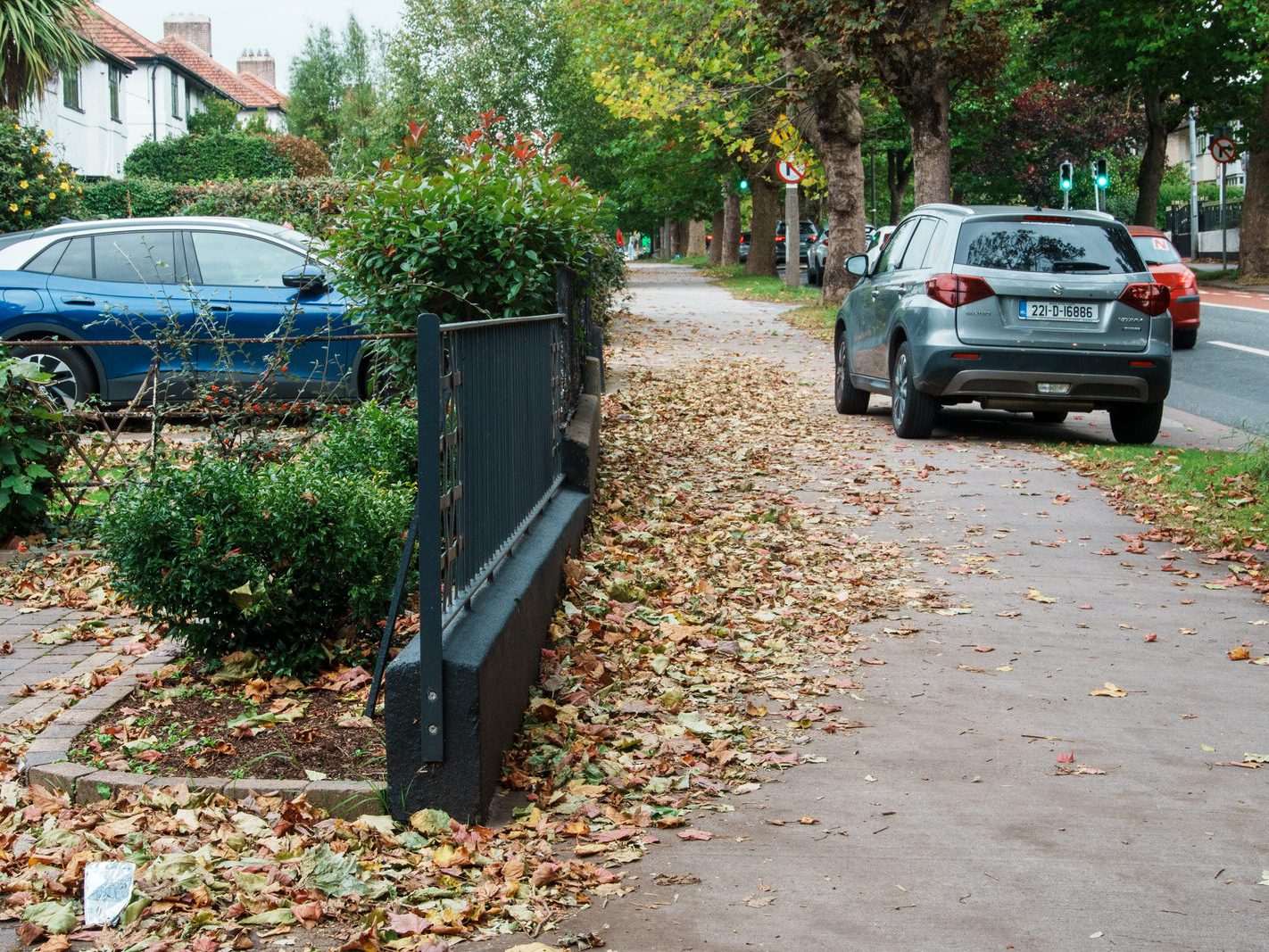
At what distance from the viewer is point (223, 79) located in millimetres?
71688

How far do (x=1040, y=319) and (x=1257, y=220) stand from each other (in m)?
28.7

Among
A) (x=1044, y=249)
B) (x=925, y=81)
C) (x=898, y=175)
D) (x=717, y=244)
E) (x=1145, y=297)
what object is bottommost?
(x=1145, y=297)

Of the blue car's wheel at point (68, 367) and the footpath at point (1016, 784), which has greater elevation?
the blue car's wheel at point (68, 367)

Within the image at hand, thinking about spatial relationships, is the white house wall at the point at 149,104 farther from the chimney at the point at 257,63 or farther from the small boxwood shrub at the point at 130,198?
the chimney at the point at 257,63

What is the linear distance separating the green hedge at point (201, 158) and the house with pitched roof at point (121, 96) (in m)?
0.83

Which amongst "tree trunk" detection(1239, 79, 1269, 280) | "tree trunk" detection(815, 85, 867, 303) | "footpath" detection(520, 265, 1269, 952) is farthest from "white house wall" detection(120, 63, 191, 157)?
"footpath" detection(520, 265, 1269, 952)

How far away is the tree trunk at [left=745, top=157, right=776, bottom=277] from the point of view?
42.8 metres

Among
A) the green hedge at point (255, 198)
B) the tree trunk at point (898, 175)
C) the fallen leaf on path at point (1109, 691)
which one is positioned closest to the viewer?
the fallen leaf on path at point (1109, 691)

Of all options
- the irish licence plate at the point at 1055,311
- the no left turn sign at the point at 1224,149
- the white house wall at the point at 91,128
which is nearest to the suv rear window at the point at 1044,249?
the irish licence plate at the point at 1055,311

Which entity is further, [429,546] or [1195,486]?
[1195,486]

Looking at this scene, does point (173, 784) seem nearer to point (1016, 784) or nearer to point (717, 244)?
point (1016, 784)

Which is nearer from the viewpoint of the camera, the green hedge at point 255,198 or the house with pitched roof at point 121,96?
the green hedge at point 255,198

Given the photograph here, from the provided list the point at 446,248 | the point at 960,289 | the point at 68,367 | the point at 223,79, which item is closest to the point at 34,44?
the point at 68,367

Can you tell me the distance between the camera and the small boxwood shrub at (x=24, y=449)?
7.99 meters
